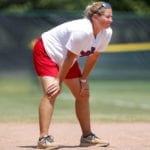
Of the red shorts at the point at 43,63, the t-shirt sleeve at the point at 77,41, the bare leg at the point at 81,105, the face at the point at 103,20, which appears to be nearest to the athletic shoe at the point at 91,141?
the bare leg at the point at 81,105

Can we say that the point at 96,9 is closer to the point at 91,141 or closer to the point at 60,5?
the point at 91,141

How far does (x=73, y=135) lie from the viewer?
29.4 ft

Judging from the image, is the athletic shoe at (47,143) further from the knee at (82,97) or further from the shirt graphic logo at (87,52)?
the shirt graphic logo at (87,52)

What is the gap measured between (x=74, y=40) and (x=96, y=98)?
245 inches

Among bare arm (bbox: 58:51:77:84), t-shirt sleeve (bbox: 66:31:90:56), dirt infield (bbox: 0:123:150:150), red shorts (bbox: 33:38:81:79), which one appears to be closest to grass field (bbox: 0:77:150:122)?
dirt infield (bbox: 0:123:150:150)

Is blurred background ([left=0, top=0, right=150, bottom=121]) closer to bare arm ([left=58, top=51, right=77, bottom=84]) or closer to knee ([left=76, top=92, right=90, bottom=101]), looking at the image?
knee ([left=76, top=92, right=90, bottom=101])

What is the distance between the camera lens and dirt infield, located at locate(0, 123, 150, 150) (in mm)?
→ 7777

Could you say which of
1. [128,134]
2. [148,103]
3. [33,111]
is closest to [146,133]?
[128,134]

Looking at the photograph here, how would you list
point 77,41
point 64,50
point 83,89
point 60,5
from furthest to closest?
point 60,5 → point 83,89 → point 64,50 → point 77,41

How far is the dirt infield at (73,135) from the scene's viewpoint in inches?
306

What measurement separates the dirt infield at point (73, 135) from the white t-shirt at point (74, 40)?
1.06m

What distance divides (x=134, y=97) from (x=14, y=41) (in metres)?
2.57

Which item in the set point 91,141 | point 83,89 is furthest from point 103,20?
point 91,141

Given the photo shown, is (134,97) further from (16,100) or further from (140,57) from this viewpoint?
(16,100)
